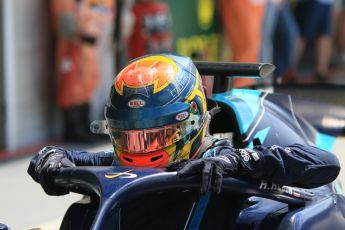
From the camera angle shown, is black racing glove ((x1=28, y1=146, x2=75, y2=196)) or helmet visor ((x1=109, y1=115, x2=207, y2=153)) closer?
helmet visor ((x1=109, y1=115, x2=207, y2=153))

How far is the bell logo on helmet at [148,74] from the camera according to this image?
132 inches

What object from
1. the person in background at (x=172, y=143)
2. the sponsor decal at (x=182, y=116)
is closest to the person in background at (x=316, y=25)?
the person in background at (x=172, y=143)

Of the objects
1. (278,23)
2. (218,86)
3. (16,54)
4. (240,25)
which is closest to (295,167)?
(218,86)

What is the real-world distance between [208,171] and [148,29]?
5.81 m

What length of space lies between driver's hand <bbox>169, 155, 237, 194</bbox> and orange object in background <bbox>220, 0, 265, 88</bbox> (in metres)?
7.11

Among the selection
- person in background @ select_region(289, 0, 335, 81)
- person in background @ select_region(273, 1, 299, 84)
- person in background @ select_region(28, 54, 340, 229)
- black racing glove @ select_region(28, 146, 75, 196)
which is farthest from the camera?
person in background @ select_region(289, 0, 335, 81)

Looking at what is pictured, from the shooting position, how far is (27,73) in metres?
7.93

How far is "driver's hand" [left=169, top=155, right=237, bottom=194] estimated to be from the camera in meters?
3.10

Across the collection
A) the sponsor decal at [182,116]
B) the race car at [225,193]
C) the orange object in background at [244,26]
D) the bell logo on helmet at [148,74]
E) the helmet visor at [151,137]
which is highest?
the bell logo on helmet at [148,74]

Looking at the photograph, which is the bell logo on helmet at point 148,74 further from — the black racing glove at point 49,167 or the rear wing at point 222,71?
the rear wing at point 222,71

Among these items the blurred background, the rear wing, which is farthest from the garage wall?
the rear wing

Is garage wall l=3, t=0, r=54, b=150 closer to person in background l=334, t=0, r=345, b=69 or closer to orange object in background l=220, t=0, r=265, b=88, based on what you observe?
orange object in background l=220, t=0, r=265, b=88

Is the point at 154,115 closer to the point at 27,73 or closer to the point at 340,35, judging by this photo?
the point at 27,73

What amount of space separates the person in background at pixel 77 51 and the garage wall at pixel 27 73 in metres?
0.16
